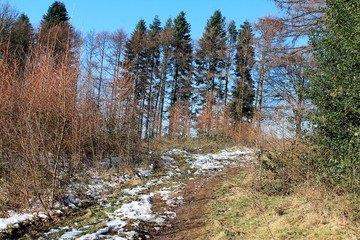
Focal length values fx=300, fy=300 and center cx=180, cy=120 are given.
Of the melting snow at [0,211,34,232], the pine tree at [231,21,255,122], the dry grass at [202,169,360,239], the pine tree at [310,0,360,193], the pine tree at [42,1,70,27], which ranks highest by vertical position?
the pine tree at [42,1,70,27]

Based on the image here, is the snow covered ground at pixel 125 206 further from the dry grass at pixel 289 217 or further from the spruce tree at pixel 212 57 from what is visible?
the spruce tree at pixel 212 57

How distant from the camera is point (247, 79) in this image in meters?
26.7

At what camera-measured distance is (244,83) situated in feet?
86.3

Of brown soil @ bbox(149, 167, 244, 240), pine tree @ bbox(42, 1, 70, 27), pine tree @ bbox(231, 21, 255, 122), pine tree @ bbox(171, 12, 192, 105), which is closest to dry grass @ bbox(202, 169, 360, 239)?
brown soil @ bbox(149, 167, 244, 240)

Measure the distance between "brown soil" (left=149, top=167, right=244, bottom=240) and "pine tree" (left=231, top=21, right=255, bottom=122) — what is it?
53.5ft

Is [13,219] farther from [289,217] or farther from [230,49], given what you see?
[230,49]

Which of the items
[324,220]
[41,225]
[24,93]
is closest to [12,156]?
[24,93]

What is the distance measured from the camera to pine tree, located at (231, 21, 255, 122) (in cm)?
2544

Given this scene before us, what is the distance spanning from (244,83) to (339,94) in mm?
21875

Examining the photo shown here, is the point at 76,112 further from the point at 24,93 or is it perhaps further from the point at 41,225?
the point at 41,225

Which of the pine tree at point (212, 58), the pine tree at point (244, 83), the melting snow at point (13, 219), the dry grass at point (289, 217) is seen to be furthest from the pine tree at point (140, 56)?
the dry grass at point (289, 217)

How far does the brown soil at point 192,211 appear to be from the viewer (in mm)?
4891

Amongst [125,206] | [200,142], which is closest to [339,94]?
[125,206]

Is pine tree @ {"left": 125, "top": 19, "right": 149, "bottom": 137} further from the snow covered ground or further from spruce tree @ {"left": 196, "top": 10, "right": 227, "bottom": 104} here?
the snow covered ground
